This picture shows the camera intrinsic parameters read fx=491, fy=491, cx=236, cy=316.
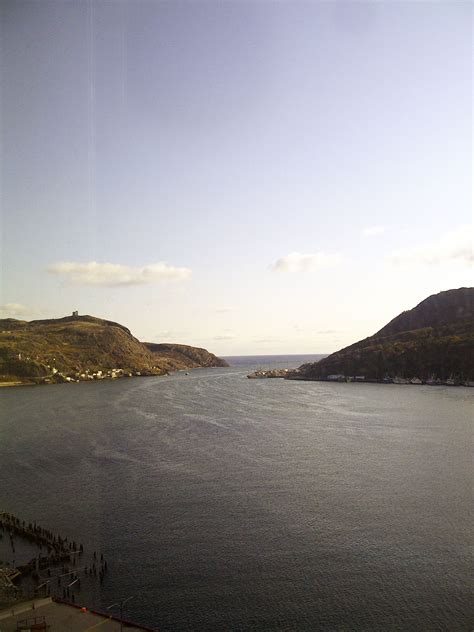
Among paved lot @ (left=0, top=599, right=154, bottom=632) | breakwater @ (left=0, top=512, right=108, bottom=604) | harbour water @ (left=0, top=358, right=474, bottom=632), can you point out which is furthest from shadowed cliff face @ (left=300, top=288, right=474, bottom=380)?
paved lot @ (left=0, top=599, right=154, bottom=632)

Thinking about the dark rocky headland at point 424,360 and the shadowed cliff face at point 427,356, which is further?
the shadowed cliff face at point 427,356

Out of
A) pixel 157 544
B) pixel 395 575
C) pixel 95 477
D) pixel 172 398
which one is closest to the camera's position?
pixel 395 575

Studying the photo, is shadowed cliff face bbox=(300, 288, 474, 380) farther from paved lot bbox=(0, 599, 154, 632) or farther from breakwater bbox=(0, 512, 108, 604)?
paved lot bbox=(0, 599, 154, 632)

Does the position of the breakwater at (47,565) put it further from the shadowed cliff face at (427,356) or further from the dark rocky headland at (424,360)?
the shadowed cliff face at (427,356)

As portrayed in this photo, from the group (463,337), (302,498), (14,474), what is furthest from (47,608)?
(463,337)

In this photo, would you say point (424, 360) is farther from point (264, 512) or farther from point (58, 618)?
point (58, 618)

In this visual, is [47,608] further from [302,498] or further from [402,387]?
[402,387]

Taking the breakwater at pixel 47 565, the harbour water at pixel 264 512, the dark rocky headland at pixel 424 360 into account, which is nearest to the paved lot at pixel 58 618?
the breakwater at pixel 47 565
